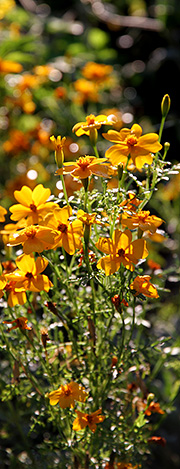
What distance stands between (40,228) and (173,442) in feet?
2.75

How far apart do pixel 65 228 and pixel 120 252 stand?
80 mm

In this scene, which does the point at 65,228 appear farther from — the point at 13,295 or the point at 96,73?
the point at 96,73

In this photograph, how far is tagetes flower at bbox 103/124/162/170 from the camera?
64cm

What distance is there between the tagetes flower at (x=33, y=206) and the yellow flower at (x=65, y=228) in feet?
0.12

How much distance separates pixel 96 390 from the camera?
31.2 inches

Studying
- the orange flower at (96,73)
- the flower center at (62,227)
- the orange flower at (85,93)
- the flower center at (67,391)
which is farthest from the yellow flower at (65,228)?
the orange flower at (96,73)

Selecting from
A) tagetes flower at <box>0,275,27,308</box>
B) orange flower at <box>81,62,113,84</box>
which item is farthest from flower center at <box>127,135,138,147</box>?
orange flower at <box>81,62,113,84</box>

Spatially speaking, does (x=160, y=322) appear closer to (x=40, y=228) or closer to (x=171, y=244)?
(x=171, y=244)

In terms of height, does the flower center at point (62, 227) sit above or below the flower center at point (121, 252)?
above

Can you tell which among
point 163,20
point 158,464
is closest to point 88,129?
point 158,464

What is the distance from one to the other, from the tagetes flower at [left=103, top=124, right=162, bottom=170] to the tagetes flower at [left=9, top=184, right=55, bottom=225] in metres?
0.11

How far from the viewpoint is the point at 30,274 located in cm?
64

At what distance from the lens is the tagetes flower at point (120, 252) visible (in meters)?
0.61

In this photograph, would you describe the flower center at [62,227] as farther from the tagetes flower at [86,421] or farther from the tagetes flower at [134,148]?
the tagetes flower at [86,421]
